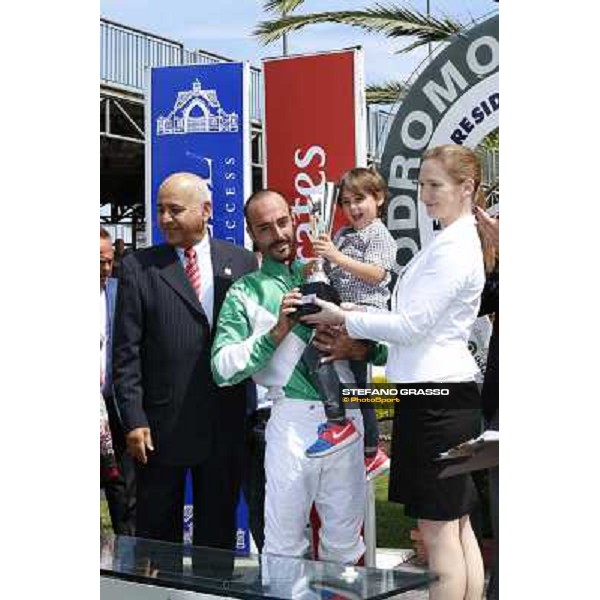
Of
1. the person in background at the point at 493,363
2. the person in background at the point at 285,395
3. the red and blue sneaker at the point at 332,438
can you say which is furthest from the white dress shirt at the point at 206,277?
the person in background at the point at 493,363

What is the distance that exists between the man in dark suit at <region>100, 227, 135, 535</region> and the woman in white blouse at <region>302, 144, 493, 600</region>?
1.09 m

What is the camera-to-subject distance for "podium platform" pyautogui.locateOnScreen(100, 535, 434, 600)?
4.32 metres

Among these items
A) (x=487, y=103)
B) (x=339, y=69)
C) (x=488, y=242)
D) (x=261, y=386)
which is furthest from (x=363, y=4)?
(x=261, y=386)

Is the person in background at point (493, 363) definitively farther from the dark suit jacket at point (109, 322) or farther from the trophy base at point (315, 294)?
the dark suit jacket at point (109, 322)

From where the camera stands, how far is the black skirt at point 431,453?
166 inches

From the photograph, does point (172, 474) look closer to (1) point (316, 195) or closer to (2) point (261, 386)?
(2) point (261, 386)

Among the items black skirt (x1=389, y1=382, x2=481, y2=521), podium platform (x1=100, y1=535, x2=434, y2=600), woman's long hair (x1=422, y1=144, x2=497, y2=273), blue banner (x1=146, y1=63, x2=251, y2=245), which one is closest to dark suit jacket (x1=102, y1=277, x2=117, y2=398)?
blue banner (x1=146, y1=63, x2=251, y2=245)

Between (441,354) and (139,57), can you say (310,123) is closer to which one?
(139,57)

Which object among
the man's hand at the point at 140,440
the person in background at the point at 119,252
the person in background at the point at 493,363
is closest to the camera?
the person in background at the point at 493,363

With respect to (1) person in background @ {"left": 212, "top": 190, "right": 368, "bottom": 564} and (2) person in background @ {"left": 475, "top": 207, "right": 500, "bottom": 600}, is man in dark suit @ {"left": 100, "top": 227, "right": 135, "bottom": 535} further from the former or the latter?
(2) person in background @ {"left": 475, "top": 207, "right": 500, "bottom": 600}

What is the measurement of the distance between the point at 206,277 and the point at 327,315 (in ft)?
1.64

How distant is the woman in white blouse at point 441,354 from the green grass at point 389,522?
0.04 m
